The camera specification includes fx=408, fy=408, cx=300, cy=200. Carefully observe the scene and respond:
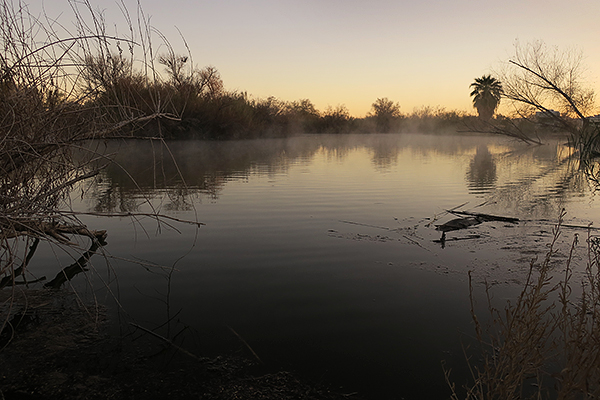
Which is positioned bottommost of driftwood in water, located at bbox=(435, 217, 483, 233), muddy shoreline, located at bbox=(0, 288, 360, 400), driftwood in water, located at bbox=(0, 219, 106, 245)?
muddy shoreline, located at bbox=(0, 288, 360, 400)

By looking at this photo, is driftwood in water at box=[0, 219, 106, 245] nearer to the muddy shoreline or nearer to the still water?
the still water

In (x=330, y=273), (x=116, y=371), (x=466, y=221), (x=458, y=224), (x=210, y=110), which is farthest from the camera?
(x=210, y=110)

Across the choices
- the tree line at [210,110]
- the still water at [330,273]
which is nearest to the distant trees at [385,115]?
the tree line at [210,110]

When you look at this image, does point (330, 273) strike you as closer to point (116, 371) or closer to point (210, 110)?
point (116, 371)

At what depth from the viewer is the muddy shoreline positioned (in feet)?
9.95

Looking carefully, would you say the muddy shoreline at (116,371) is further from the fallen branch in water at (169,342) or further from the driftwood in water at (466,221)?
the driftwood in water at (466,221)

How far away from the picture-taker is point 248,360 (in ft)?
11.3

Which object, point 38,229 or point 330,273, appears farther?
point 330,273

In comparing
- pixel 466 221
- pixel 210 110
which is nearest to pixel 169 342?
pixel 466 221

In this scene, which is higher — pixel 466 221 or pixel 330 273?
pixel 466 221

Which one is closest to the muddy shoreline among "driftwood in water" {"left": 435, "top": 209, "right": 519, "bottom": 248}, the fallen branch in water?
the fallen branch in water

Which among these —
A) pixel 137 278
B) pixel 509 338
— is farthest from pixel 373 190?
pixel 509 338

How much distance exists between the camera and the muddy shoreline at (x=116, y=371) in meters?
3.03

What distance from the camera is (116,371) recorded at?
3.27 m
